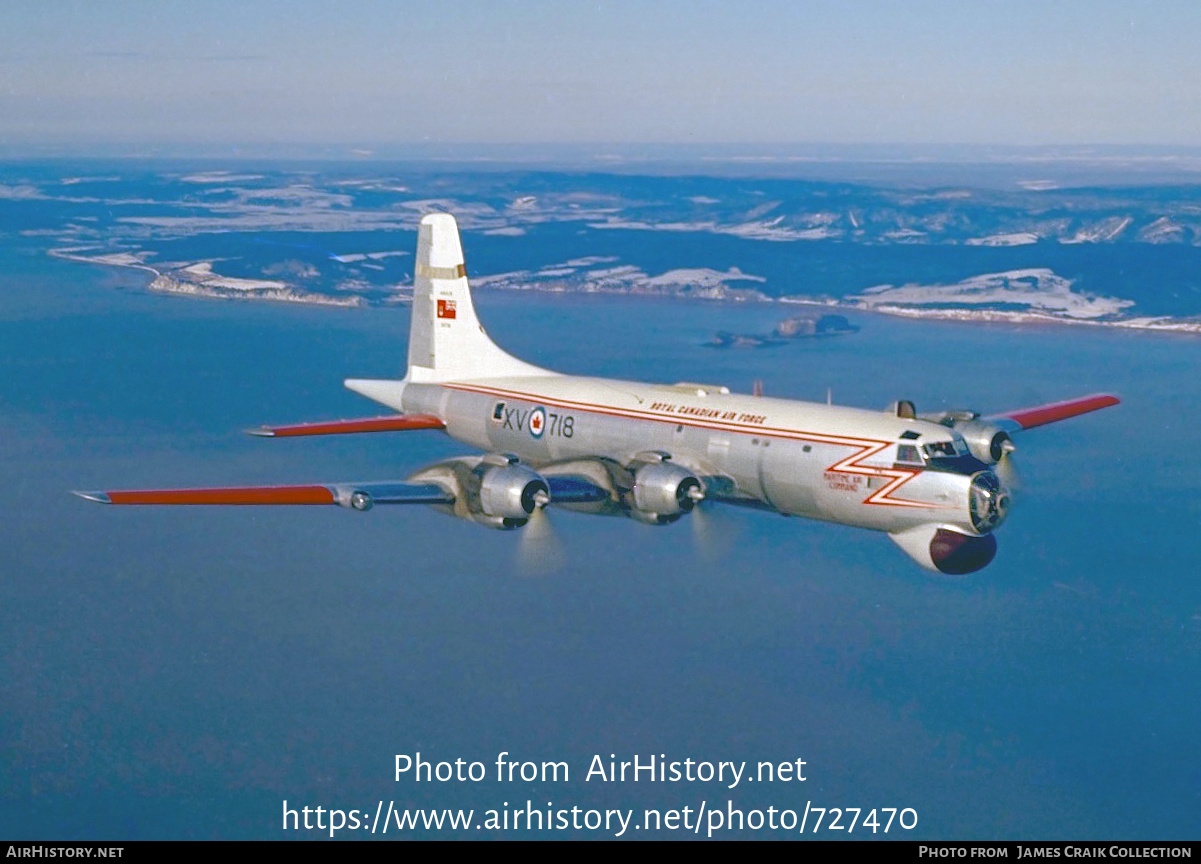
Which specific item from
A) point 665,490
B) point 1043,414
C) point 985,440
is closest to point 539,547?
point 665,490

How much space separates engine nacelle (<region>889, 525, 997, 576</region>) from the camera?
44844mm

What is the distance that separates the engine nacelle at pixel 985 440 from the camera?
50.6m

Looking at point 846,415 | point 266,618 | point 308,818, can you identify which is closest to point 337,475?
point 266,618

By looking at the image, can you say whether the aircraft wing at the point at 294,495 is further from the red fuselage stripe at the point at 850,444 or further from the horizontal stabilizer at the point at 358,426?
the horizontal stabilizer at the point at 358,426

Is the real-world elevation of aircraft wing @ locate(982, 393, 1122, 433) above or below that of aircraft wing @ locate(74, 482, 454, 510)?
above

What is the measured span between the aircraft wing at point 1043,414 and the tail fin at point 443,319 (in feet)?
77.9

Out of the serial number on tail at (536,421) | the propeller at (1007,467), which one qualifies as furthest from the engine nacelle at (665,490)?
the propeller at (1007,467)

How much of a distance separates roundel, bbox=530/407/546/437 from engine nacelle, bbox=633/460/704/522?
9678mm

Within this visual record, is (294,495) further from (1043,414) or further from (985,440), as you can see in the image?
(1043,414)

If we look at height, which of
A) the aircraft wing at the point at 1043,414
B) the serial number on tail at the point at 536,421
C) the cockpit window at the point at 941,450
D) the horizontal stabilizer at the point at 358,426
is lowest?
the horizontal stabilizer at the point at 358,426

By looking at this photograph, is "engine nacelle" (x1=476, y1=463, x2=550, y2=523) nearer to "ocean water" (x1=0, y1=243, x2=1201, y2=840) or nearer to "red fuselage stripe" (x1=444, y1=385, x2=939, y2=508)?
"ocean water" (x1=0, y1=243, x2=1201, y2=840)

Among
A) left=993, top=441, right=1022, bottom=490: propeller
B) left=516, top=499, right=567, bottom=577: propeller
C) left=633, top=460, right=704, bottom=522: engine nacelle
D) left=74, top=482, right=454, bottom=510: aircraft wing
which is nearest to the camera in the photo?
left=74, top=482, right=454, bottom=510: aircraft wing

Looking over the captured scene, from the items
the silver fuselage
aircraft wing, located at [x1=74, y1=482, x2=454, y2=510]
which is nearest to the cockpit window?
the silver fuselage

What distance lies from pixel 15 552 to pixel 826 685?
66.2 metres
